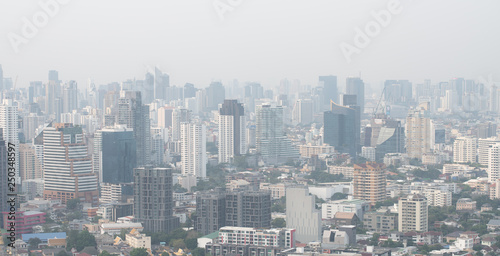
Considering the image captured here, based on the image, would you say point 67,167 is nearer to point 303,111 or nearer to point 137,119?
point 137,119

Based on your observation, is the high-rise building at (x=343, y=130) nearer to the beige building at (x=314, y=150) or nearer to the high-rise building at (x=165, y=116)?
the beige building at (x=314, y=150)

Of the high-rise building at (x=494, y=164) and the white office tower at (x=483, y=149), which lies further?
the white office tower at (x=483, y=149)

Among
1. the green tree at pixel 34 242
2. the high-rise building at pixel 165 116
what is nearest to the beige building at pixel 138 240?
the green tree at pixel 34 242

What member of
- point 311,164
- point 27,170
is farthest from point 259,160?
point 27,170

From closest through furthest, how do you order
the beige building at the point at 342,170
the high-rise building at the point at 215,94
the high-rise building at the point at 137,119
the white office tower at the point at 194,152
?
the beige building at the point at 342,170 < the white office tower at the point at 194,152 < the high-rise building at the point at 137,119 < the high-rise building at the point at 215,94

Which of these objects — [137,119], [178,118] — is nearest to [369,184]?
[137,119]

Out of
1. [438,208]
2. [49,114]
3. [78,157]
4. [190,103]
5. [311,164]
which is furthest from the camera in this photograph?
[190,103]

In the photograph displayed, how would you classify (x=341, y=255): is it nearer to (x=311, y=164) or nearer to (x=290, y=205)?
(x=290, y=205)
